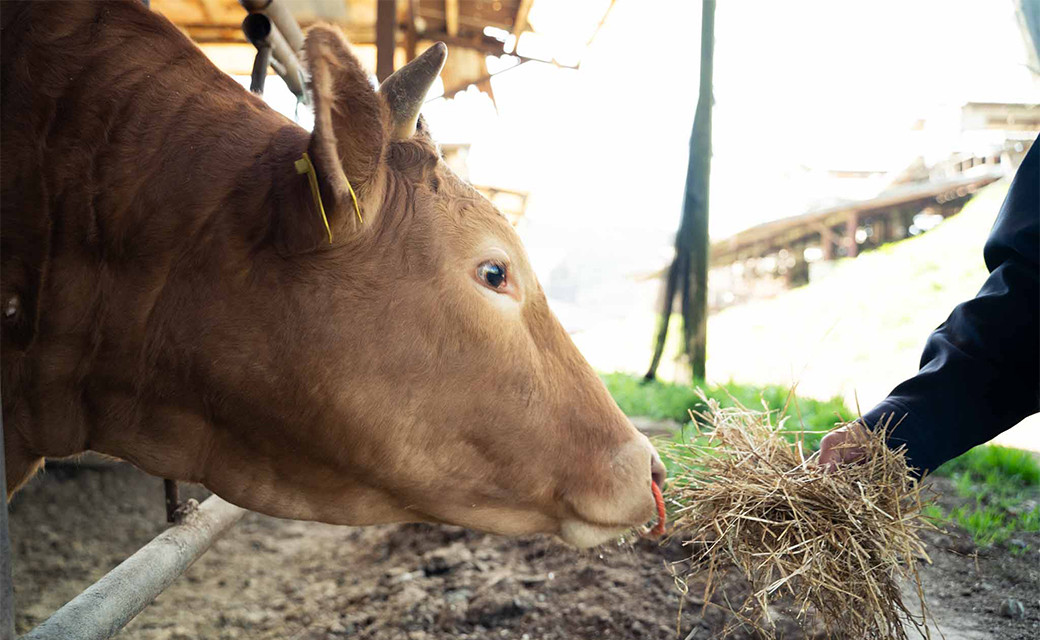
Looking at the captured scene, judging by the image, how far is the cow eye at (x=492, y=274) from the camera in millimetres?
1758

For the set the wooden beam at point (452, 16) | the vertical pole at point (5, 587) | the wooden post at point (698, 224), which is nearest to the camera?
the vertical pole at point (5, 587)

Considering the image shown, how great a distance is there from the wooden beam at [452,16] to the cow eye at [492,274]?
5548 mm

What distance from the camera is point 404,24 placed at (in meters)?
7.25

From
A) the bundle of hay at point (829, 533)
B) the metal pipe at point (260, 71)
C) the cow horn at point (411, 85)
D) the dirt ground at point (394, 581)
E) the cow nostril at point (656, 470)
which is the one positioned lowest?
the dirt ground at point (394, 581)

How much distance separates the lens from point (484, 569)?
2879mm

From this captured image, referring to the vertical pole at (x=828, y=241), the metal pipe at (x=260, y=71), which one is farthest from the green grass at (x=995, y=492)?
the vertical pole at (x=828, y=241)

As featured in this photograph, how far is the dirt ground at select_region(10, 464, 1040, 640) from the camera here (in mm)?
2252

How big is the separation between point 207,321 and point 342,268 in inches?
12.1

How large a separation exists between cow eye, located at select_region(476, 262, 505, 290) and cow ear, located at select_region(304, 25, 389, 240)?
29 centimetres

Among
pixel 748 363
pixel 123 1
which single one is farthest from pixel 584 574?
pixel 748 363

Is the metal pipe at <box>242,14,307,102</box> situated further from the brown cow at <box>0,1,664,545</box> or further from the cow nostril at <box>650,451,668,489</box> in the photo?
the cow nostril at <box>650,451,668,489</box>

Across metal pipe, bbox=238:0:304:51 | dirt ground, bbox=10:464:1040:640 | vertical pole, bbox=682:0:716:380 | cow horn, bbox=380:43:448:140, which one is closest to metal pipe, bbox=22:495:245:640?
dirt ground, bbox=10:464:1040:640

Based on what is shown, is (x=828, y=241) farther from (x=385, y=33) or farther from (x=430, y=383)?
(x=430, y=383)

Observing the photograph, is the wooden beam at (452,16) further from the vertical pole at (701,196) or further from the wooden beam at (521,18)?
the vertical pole at (701,196)
